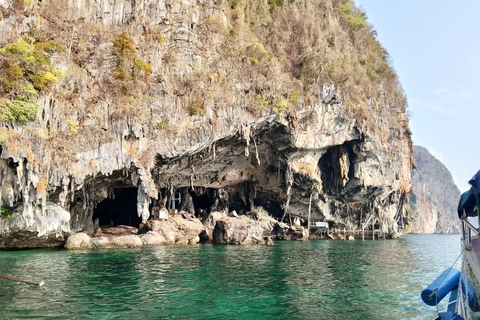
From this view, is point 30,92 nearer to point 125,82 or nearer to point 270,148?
point 125,82

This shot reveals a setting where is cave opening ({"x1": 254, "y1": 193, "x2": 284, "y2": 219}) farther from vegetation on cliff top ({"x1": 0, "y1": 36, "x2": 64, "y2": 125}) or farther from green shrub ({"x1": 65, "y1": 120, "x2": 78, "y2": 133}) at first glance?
vegetation on cliff top ({"x1": 0, "y1": 36, "x2": 64, "y2": 125})

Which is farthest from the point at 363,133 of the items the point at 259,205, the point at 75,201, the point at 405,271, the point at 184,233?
the point at 75,201

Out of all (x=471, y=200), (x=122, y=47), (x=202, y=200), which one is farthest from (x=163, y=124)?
(x=471, y=200)

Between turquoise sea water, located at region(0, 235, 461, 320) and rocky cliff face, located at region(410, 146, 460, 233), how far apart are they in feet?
394

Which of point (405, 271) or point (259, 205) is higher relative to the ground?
point (259, 205)

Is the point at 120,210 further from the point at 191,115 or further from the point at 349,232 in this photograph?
the point at 349,232

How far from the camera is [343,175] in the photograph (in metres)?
47.0

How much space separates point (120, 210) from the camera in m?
45.9

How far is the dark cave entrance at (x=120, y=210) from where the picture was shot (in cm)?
4403

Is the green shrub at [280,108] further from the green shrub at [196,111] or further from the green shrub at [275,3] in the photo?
the green shrub at [275,3]

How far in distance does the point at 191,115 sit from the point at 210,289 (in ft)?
73.2

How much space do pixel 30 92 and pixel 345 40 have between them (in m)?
41.2

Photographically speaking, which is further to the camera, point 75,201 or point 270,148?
point 270,148

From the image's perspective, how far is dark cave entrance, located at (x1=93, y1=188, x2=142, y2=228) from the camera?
44.0 meters
